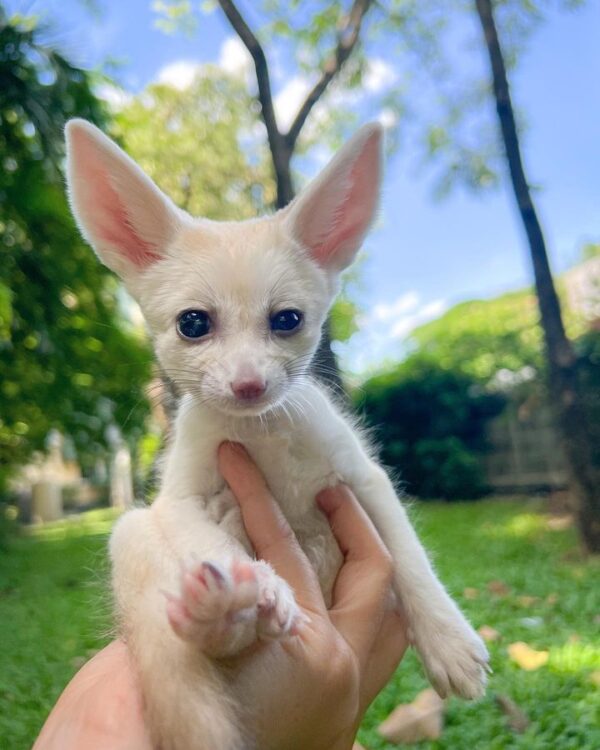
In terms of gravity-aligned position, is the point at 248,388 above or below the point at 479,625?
above

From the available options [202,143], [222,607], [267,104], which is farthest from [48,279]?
[222,607]

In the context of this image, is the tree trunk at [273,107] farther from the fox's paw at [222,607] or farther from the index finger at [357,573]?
the fox's paw at [222,607]

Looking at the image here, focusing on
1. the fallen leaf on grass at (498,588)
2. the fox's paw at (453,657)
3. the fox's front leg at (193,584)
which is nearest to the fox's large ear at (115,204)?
the fox's front leg at (193,584)

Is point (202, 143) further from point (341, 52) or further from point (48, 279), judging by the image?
point (48, 279)

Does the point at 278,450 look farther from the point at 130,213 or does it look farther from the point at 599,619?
the point at 599,619

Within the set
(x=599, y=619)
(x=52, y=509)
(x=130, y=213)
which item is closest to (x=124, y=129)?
(x=130, y=213)
